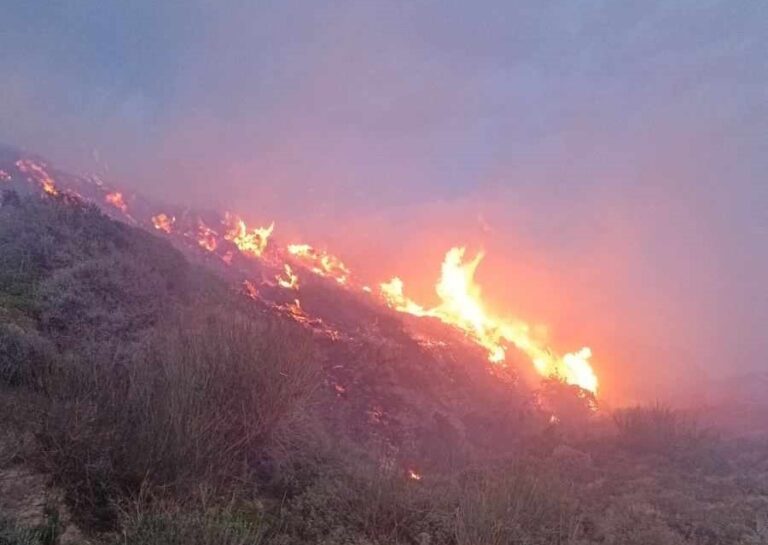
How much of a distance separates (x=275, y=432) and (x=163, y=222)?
25.6 metres

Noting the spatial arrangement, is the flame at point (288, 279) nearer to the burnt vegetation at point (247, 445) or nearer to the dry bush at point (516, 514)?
the burnt vegetation at point (247, 445)

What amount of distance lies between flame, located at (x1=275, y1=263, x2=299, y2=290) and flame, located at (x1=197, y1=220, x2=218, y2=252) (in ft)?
11.7

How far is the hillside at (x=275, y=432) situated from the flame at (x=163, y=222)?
36.8ft

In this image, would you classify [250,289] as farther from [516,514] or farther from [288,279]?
[516,514]

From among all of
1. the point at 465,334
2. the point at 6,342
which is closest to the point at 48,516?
the point at 6,342

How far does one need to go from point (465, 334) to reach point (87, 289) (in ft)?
52.7

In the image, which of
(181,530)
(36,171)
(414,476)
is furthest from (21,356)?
(36,171)

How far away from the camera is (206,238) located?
2895cm

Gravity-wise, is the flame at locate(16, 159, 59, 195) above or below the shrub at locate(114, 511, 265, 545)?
above

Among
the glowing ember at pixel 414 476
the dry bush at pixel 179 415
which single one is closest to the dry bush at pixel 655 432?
the glowing ember at pixel 414 476

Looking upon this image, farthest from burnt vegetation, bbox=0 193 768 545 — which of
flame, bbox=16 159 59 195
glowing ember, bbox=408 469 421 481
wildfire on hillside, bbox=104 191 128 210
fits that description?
wildfire on hillside, bbox=104 191 128 210

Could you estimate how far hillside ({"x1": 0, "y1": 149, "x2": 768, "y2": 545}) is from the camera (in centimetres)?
581

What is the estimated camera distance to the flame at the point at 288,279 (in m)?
22.7

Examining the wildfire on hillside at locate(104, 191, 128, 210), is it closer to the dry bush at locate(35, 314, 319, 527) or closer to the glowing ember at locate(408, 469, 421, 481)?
the glowing ember at locate(408, 469, 421, 481)
